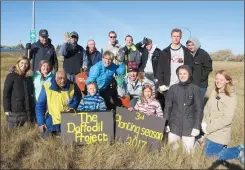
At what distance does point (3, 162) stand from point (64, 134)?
112 cm

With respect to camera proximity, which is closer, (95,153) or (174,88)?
(95,153)

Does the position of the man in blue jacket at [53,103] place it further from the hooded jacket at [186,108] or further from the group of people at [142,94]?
the hooded jacket at [186,108]

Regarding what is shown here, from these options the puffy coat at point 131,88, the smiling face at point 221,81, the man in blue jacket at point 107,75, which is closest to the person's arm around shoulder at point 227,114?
the smiling face at point 221,81

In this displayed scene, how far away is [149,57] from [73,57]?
2.12 metres

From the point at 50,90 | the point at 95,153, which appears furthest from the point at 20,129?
the point at 95,153

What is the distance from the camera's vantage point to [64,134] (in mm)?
5348

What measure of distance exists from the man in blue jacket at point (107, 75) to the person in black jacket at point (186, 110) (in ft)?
5.63

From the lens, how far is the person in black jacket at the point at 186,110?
5.28m

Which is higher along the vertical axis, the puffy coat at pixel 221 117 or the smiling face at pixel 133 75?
the smiling face at pixel 133 75

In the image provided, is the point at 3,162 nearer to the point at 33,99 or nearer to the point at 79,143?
the point at 79,143

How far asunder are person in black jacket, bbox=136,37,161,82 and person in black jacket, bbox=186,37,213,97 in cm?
153

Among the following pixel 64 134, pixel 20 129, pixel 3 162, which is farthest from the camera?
pixel 20 129

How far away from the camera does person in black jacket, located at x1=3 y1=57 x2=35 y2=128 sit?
19.2 ft

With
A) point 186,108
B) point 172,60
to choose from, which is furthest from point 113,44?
point 186,108
